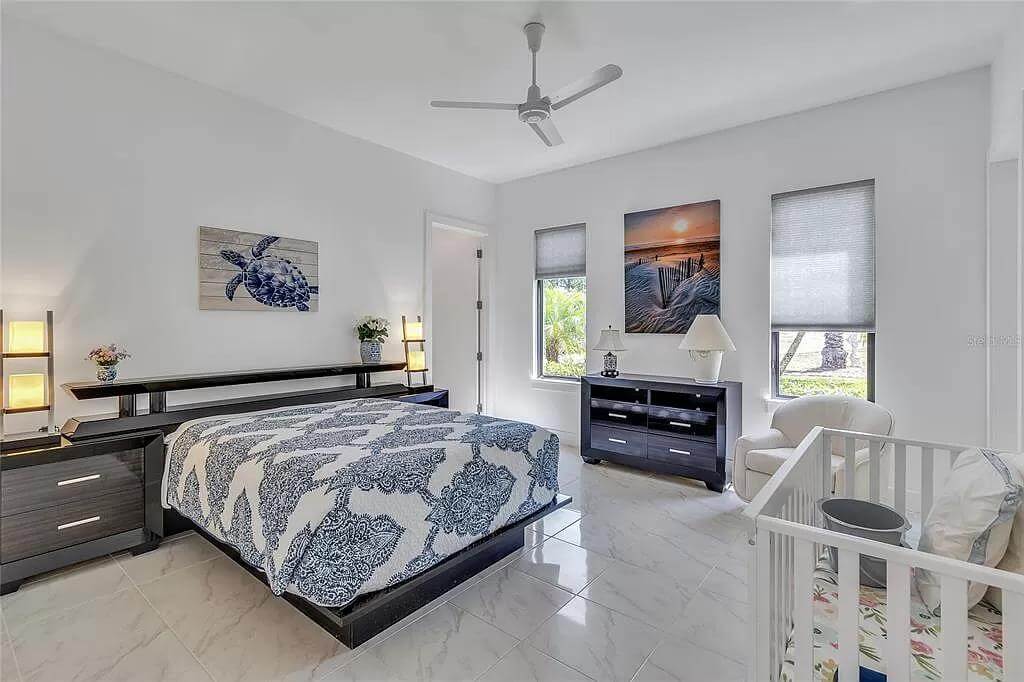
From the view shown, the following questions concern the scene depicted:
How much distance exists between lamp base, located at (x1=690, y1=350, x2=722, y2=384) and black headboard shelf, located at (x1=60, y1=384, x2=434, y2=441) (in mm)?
2401

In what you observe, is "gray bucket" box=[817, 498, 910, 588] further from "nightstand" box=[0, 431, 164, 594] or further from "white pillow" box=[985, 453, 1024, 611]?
"nightstand" box=[0, 431, 164, 594]

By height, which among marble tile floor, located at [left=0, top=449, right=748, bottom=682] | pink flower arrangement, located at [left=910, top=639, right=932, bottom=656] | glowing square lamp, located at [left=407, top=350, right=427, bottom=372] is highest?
glowing square lamp, located at [left=407, top=350, right=427, bottom=372]

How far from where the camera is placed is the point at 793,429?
3408 millimetres

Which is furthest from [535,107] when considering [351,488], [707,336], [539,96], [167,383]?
[167,383]

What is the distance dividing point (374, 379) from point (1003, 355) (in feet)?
14.7

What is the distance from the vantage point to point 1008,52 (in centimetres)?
261

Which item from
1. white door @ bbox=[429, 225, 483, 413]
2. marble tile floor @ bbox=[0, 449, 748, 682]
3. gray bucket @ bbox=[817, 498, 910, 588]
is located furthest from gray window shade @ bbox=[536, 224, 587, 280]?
gray bucket @ bbox=[817, 498, 910, 588]

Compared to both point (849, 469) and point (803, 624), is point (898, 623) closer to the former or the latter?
point (803, 624)

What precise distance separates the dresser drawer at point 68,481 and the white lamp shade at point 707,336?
3.81m

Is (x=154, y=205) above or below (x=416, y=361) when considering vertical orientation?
above

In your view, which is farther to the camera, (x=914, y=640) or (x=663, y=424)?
(x=663, y=424)

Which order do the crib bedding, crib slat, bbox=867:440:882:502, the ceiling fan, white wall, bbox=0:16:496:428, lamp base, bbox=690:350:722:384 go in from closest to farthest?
1. the crib bedding
2. crib slat, bbox=867:440:882:502
3. the ceiling fan
4. white wall, bbox=0:16:496:428
5. lamp base, bbox=690:350:722:384

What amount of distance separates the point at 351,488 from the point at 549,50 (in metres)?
2.66

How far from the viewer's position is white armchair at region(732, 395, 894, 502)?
10.2 ft
